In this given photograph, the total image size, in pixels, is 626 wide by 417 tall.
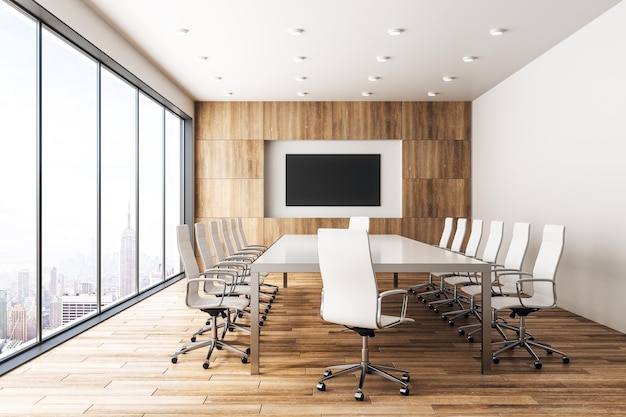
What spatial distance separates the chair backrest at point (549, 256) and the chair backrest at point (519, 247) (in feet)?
0.83

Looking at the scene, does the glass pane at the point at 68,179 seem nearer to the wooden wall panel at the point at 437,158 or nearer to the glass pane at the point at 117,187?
the glass pane at the point at 117,187

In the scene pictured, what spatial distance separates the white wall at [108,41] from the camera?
495 centimetres

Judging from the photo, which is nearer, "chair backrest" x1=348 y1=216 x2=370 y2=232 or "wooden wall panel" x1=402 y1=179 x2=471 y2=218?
"chair backrest" x1=348 y1=216 x2=370 y2=232

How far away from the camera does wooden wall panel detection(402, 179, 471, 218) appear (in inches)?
411

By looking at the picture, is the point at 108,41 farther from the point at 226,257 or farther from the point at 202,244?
the point at 226,257

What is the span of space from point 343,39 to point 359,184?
4.55 metres

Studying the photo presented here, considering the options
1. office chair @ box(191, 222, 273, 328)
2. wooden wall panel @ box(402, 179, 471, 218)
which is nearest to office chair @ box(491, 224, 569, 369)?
office chair @ box(191, 222, 273, 328)

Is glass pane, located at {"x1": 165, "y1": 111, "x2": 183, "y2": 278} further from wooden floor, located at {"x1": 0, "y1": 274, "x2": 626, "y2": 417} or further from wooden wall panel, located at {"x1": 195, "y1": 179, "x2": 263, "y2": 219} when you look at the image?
wooden floor, located at {"x1": 0, "y1": 274, "x2": 626, "y2": 417}

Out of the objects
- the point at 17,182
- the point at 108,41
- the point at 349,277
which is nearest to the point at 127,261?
the point at 17,182

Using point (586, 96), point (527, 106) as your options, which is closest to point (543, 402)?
point (586, 96)

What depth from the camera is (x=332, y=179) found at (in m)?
10.7

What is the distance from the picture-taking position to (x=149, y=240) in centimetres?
790

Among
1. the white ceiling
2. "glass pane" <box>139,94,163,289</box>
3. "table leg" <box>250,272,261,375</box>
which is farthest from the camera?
"glass pane" <box>139,94,163,289</box>

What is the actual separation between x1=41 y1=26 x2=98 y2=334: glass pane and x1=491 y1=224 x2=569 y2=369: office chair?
4.18 m
